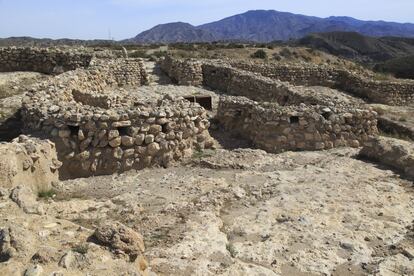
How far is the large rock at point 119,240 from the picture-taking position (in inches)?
187

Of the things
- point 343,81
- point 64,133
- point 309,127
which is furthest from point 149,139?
point 343,81

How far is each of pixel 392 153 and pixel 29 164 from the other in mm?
7031

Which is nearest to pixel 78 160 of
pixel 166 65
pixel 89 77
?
pixel 89 77

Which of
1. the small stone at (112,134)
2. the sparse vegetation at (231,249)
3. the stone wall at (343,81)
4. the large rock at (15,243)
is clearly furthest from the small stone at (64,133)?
the stone wall at (343,81)

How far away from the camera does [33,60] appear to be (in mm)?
22328

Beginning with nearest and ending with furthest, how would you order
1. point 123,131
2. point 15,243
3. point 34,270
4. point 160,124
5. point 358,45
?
point 34,270, point 15,243, point 123,131, point 160,124, point 358,45

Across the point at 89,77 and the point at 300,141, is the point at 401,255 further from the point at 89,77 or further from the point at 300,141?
the point at 89,77

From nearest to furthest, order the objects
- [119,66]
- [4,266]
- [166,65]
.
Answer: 1. [4,266]
2. [119,66]
3. [166,65]

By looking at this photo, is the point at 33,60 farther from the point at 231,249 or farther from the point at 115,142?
the point at 231,249

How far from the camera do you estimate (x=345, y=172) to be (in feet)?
29.4

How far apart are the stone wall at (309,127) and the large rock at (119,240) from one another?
21.5ft

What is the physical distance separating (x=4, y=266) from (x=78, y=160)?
4604 millimetres

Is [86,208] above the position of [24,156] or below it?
below

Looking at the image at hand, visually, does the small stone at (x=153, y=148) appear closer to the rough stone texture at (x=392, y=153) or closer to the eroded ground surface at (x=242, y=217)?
the eroded ground surface at (x=242, y=217)
